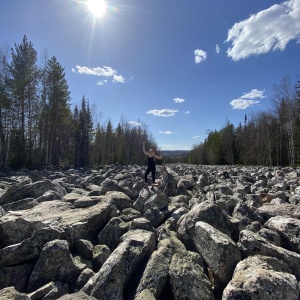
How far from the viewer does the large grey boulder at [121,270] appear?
2.97 meters

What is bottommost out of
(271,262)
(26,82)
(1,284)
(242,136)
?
(1,284)

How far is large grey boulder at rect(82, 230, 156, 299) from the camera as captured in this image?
9.75 ft

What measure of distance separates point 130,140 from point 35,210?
5972 centimetres

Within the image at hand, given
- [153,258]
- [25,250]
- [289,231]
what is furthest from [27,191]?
[289,231]

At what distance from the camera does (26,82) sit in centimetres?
2859

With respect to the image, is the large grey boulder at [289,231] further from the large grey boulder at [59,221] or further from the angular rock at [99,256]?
the large grey boulder at [59,221]

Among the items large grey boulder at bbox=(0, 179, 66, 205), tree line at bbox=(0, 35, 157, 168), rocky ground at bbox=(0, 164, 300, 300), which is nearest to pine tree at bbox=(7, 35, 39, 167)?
tree line at bbox=(0, 35, 157, 168)

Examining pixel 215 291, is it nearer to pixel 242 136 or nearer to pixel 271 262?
pixel 271 262

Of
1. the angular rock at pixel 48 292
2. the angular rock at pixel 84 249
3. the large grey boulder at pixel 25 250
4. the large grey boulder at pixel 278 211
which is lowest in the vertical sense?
the angular rock at pixel 48 292

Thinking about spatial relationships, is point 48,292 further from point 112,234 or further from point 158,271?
point 112,234

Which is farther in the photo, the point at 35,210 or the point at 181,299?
the point at 35,210

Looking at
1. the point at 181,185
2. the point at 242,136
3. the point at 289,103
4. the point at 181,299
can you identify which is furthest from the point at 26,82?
the point at 242,136

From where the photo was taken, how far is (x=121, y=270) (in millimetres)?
3250

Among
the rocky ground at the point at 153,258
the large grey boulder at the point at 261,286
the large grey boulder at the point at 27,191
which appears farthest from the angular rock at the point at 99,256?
the large grey boulder at the point at 27,191
